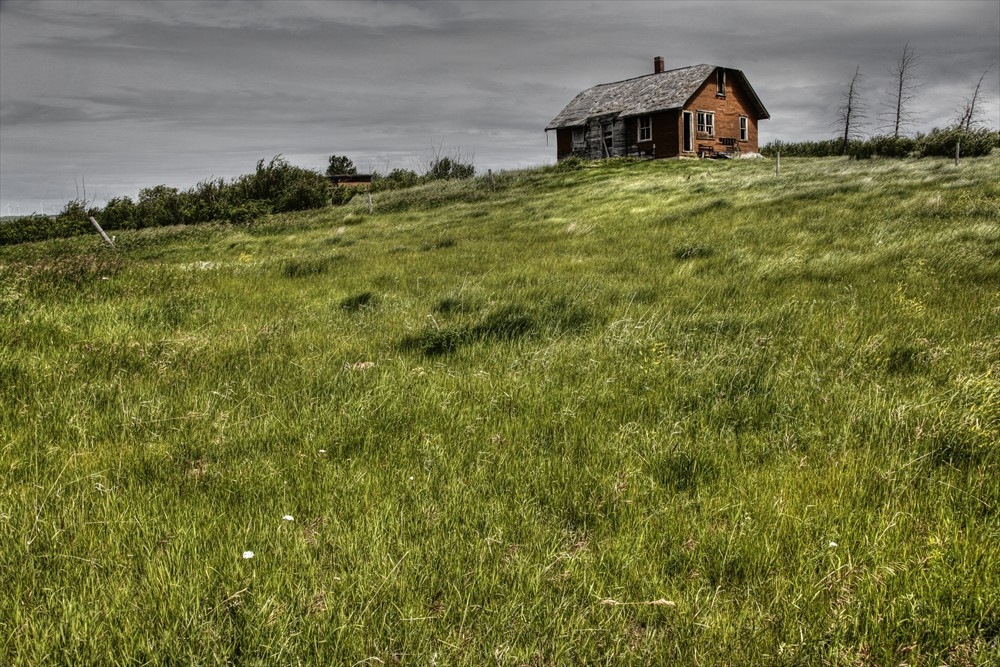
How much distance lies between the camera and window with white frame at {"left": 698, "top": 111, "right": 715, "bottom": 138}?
46656 mm

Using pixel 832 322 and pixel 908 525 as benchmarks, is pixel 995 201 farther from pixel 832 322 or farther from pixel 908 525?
pixel 908 525

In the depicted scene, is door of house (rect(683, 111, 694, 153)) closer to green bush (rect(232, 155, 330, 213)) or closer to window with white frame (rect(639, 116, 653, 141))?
window with white frame (rect(639, 116, 653, 141))

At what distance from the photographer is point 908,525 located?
8.23 ft

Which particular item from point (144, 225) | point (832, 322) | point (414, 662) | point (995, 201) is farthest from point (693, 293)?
point (144, 225)

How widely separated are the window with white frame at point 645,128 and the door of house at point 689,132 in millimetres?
3119

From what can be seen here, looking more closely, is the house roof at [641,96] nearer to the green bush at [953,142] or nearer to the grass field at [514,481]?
the green bush at [953,142]

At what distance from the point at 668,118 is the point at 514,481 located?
158 ft

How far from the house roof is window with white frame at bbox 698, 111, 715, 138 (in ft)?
9.16

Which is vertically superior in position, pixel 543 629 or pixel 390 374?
pixel 390 374

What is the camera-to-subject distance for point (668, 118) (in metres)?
45.3

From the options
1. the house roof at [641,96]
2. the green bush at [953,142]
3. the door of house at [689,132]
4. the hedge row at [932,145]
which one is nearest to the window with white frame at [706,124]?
the door of house at [689,132]

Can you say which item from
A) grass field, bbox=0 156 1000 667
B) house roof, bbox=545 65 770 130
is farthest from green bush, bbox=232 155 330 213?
grass field, bbox=0 156 1000 667

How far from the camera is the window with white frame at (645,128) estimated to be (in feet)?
155

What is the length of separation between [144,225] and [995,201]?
53013mm
